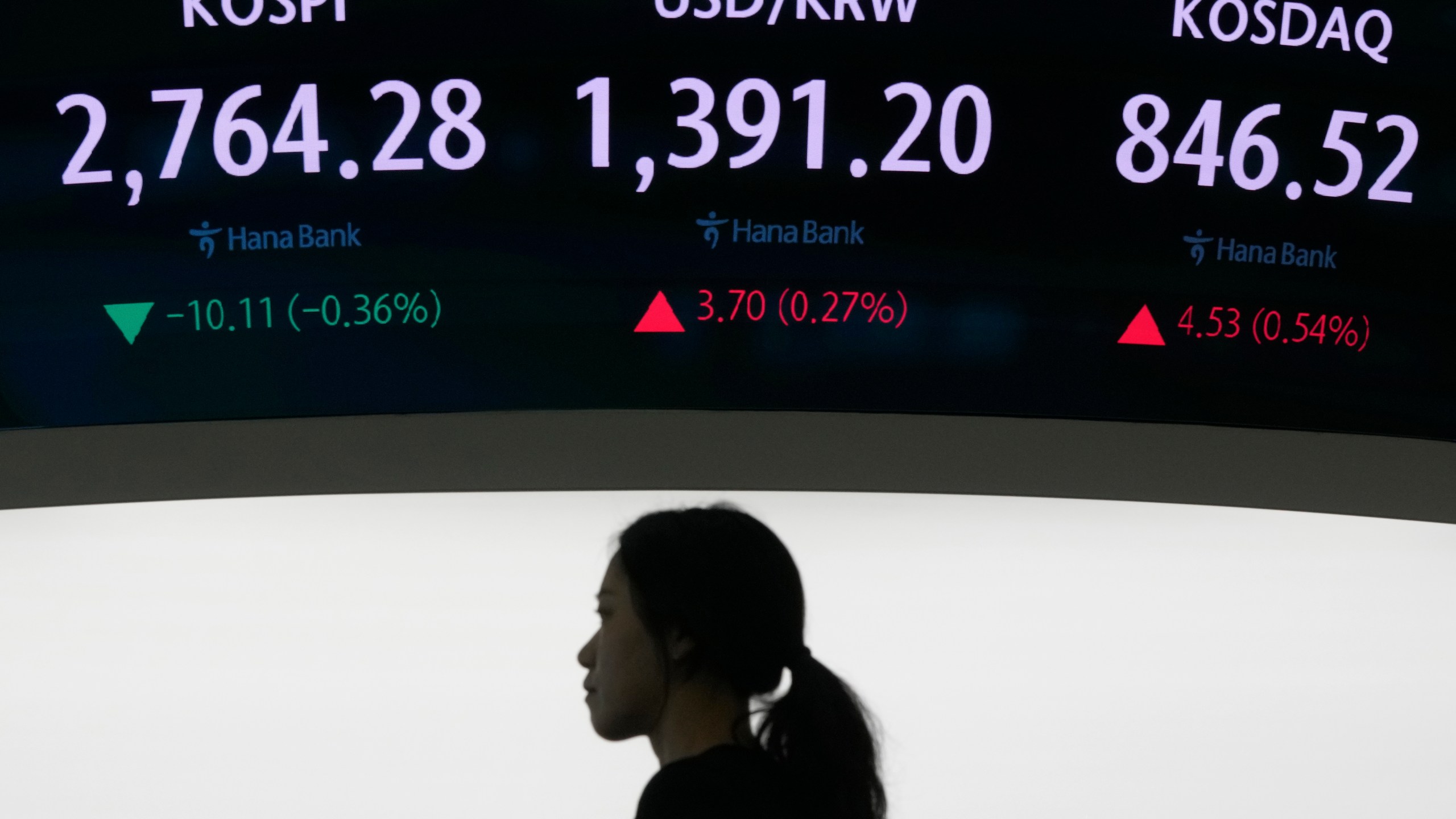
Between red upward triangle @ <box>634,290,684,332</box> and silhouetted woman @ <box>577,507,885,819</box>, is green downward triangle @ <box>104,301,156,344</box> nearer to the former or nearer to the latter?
red upward triangle @ <box>634,290,684,332</box>

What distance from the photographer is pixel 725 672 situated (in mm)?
1380

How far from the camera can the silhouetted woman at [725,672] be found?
1.33 metres

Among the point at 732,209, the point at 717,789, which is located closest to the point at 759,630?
the point at 717,789

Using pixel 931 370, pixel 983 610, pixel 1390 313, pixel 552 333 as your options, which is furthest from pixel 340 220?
pixel 1390 313

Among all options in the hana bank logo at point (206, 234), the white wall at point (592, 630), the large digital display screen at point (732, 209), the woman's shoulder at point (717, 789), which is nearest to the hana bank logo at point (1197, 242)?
the large digital display screen at point (732, 209)

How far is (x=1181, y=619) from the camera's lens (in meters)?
2.57

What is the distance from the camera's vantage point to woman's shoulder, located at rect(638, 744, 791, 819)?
4.14ft

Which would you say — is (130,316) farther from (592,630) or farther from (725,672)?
(725,672)

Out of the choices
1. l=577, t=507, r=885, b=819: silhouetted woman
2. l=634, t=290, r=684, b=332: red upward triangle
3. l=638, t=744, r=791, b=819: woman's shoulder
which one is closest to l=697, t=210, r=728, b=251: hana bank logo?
l=634, t=290, r=684, b=332: red upward triangle

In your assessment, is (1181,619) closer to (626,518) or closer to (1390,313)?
(1390,313)

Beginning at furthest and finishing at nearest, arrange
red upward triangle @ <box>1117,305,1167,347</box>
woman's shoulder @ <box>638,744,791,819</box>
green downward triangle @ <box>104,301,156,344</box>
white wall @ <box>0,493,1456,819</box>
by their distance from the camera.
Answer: red upward triangle @ <box>1117,305,1167,347</box>, green downward triangle @ <box>104,301,156,344</box>, white wall @ <box>0,493,1456,819</box>, woman's shoulder @ <box>638,744,791,819</box>

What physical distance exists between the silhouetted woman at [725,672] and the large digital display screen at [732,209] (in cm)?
112

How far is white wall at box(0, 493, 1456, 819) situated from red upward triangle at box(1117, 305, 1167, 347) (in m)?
0.39

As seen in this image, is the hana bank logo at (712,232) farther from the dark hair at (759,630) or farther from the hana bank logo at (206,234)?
the dark hair at (759,630)
